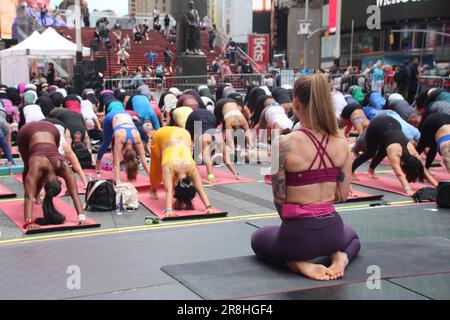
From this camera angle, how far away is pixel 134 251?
5609 mm

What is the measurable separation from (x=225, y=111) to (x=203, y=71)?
43.3ft

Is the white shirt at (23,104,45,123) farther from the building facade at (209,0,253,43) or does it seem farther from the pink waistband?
the building facade at (209,0,253,43)

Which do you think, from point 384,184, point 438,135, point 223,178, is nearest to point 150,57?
point 223,178

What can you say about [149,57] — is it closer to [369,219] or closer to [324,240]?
[369,219]

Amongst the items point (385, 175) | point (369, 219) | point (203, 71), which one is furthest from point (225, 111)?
point (203, 71)

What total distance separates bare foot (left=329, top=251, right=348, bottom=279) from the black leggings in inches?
195

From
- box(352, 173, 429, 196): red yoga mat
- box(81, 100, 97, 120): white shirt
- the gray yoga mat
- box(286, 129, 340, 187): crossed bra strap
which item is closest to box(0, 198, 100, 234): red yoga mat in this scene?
the gray yoga mat

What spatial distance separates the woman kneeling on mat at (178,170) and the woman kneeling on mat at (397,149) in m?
3.19

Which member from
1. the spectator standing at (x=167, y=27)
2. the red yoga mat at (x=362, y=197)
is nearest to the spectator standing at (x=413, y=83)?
the red yoga mat at (x=362, y=197)

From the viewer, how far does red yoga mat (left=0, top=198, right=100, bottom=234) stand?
266 inches

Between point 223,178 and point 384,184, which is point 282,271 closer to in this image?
point 384,184

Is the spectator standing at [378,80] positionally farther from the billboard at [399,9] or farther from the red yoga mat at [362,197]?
the billboard at [399,9]
